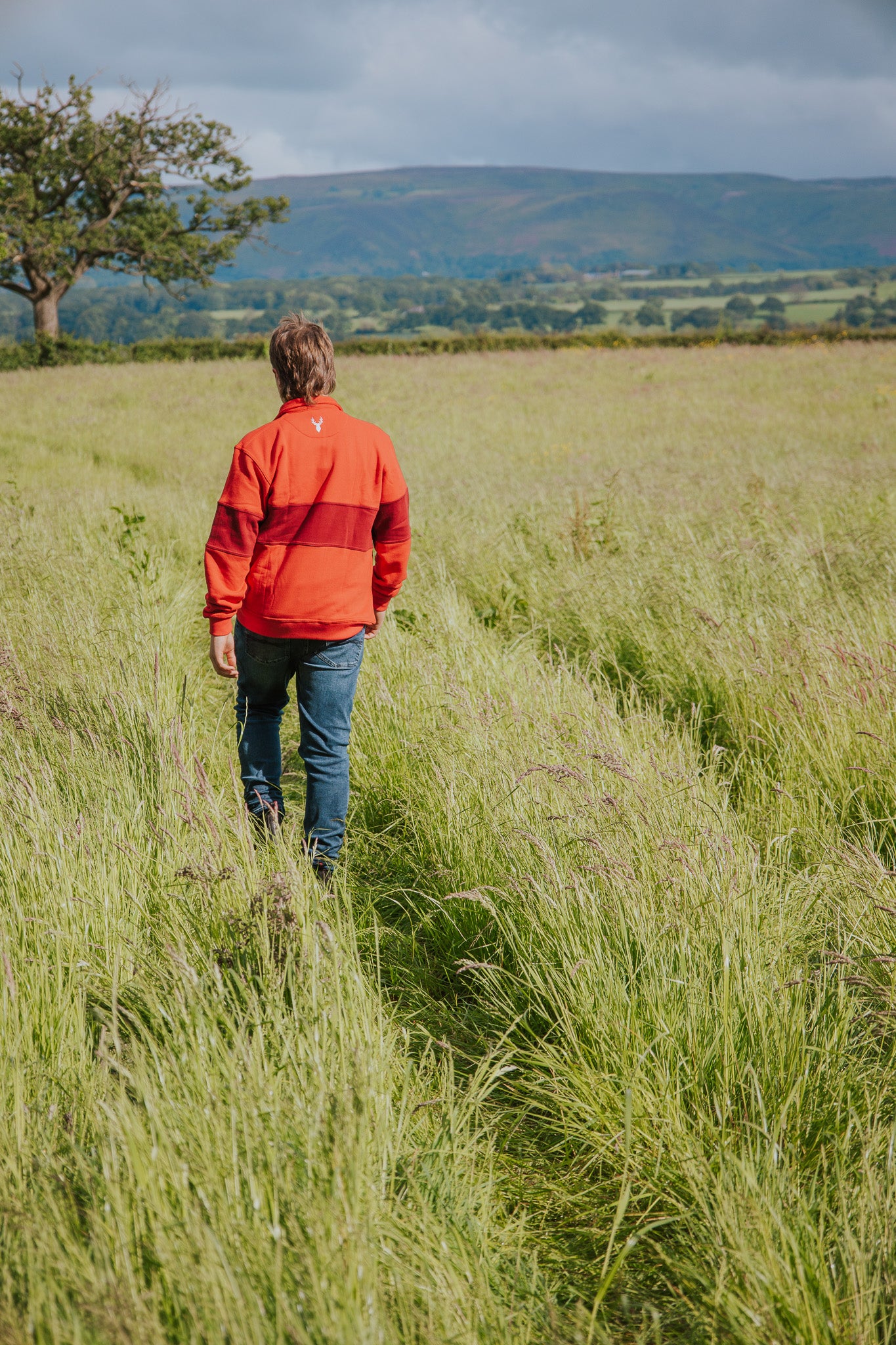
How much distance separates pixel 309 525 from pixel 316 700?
63 centimetres

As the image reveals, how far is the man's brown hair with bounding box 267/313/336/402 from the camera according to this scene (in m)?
2.66

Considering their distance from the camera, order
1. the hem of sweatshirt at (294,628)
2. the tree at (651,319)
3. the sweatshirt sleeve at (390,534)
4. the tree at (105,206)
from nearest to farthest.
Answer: the hem of sweatshirt at (294,628) → the sweatshirt sleeve at (390,534) → the tree at (105,206) → the tree at (651,319)

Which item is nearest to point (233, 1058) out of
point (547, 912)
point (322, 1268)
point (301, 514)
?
point (322, 1268)

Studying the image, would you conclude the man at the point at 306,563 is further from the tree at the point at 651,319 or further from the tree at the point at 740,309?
the tree at the point at 740,309

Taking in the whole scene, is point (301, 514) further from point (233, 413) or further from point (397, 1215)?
point (233, 413)

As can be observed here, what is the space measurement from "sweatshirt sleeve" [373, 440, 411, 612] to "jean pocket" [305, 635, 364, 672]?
1.02 ft

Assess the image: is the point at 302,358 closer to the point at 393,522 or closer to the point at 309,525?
the point at 309,525

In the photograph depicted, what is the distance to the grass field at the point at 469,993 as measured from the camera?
48.3 inches

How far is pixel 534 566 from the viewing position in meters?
5.90

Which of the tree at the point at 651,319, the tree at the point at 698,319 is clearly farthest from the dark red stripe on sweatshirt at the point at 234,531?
the tree at the point at 651,319

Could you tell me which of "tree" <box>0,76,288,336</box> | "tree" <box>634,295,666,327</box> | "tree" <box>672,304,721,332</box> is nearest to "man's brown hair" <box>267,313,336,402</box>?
"tree" <box>0,76,288,336</box>

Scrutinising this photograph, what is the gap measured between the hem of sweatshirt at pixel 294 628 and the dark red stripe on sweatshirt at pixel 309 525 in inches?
10.6

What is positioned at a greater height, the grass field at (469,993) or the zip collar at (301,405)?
the zip collar at (301,405)

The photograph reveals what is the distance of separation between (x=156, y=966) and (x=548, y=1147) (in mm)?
970
